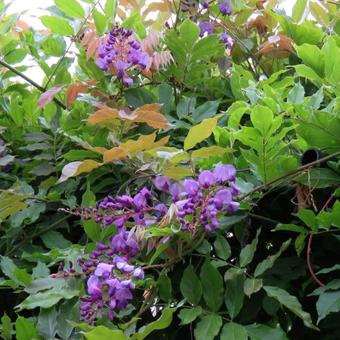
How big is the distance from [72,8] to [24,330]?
717mm

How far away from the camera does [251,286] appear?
3.08 ft

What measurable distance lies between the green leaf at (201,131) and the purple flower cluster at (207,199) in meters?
0.06

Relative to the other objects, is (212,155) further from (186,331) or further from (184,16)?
(184,16)

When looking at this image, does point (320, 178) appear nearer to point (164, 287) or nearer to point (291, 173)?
point (291, 173)

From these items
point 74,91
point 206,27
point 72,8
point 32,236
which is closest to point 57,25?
point 72,8

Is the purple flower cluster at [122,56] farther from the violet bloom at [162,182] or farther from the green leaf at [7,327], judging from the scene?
the green leaf at [7,327]

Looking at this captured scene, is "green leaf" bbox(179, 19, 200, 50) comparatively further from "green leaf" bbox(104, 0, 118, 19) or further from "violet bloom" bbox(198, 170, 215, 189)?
"violet bloom" bbox(198, 170, 215, 189)

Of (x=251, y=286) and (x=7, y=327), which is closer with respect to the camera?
(x=251, y=286)

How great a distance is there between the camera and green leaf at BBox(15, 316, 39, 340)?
3.41 feet

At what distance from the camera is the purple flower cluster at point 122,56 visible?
1.22 meters

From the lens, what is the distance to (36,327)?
1062mm

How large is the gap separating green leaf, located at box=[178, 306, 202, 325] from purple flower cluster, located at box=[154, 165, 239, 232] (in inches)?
4.9

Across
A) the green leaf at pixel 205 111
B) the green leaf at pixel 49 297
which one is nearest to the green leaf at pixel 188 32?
the green leaf at pixel 205 111

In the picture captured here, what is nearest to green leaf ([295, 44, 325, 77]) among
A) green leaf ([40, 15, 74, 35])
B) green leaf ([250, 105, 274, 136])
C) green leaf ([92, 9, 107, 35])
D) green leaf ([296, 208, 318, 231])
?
green leaf ([250, 105, 274, 136])
